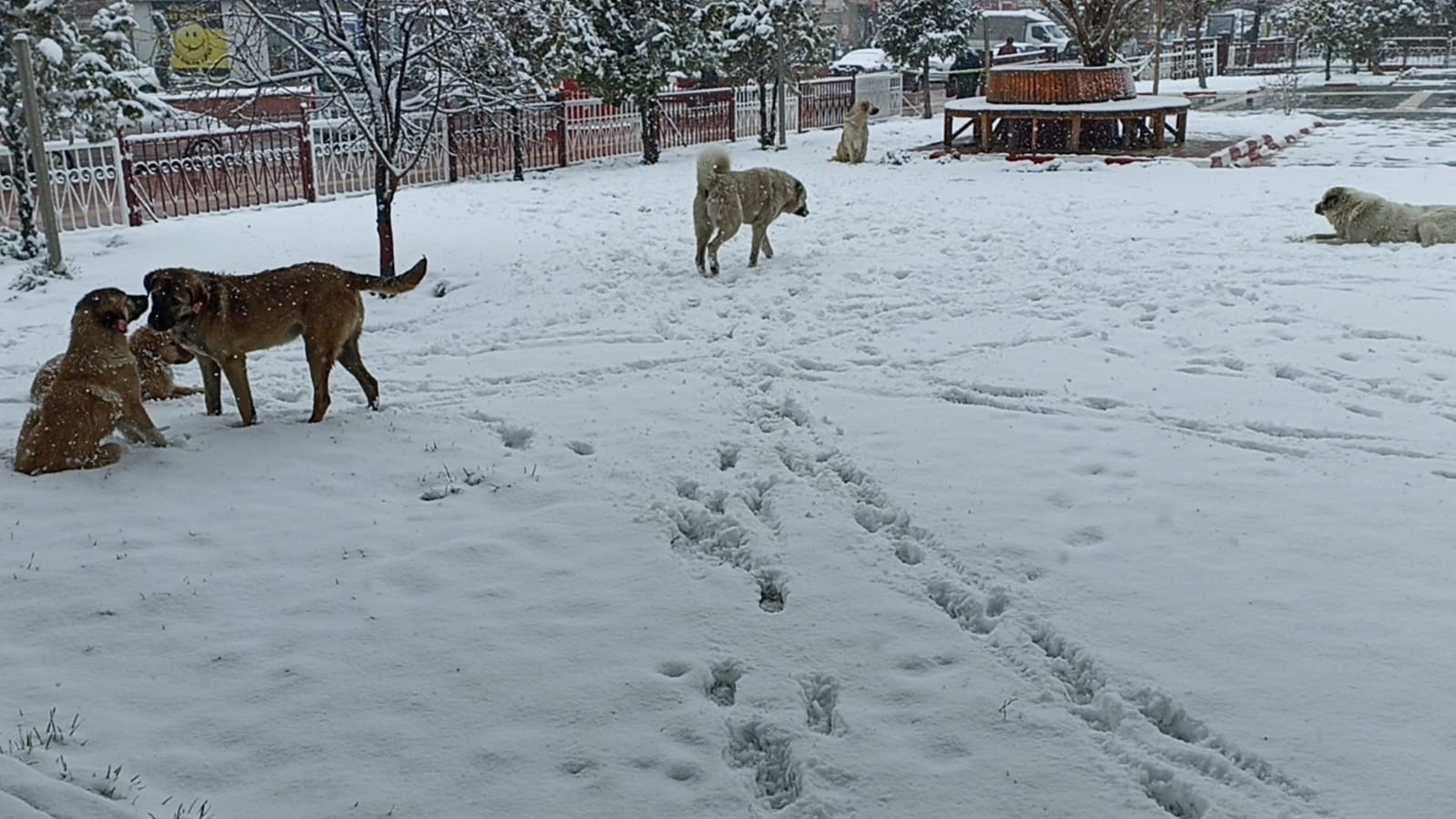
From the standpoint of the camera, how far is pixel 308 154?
14.5 meters

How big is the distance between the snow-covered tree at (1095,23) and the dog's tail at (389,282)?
1570 cm

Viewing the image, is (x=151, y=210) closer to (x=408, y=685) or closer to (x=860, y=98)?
(x=408, y=685)

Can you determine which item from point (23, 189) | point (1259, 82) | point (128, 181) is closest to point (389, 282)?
point (23, 189)

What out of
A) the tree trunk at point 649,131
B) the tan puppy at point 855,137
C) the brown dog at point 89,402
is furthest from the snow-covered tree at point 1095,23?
the brown dog at point 89,402

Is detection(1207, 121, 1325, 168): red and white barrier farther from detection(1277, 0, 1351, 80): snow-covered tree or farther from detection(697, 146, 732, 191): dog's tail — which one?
detection(1277, 0, 1351, 80): snow-covered tree

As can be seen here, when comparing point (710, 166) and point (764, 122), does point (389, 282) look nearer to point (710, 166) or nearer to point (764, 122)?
point (710, 166)

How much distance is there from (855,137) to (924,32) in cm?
986

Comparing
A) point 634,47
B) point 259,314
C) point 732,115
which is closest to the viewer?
point 259,314

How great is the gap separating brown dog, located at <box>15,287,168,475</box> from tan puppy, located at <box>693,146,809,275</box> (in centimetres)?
505

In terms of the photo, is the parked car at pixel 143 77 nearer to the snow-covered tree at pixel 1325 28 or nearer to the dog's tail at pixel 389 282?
the dog's tail at pixel 389 282

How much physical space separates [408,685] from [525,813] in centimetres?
73

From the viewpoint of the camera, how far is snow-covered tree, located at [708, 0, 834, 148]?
19.8 metres

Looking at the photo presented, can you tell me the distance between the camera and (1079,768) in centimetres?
299

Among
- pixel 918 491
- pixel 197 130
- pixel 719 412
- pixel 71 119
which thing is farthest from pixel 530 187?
pixel 918 491
